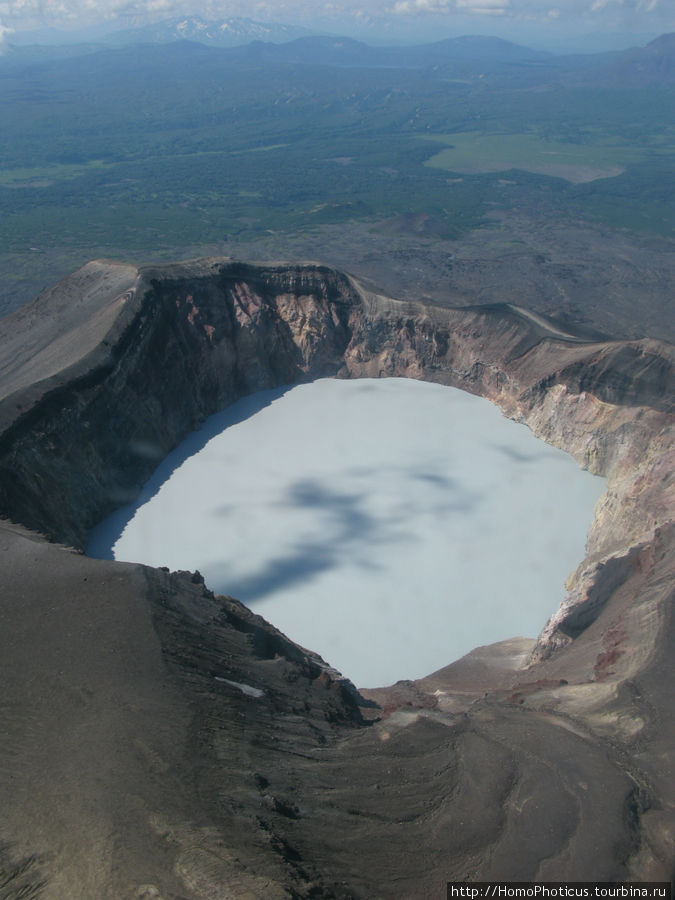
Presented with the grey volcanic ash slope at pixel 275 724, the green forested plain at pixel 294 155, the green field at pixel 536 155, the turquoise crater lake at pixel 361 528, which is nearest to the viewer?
the grey volcanic ash slope at pixel 275 724

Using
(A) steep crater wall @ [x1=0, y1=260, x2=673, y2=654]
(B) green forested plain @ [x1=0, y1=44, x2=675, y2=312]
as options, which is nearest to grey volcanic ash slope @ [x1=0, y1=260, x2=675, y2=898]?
(A) steep crater wall @ [x1=0, y1=260, x2=673, y2=654]

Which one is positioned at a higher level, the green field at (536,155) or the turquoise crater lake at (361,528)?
the green field at (536,155)

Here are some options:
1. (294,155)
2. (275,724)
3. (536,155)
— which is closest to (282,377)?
(275,724)

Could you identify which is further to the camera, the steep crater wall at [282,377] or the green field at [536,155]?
the green field at [536,155]

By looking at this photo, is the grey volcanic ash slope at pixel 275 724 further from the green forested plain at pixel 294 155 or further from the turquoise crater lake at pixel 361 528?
the green forested plain at pixel 294 155

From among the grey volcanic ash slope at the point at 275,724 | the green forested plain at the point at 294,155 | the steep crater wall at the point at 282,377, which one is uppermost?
the green forested plain at the point at 294,155

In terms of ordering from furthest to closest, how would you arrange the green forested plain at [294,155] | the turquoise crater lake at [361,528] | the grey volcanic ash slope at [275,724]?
the green forested plain at [294,155], the turquoise crater lake at [361,528], the grey volcanic ash slope at [275,724]

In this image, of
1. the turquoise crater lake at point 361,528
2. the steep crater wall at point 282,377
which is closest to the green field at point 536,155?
the steep crater wall at point 282,377

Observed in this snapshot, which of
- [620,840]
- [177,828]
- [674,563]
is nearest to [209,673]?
[177,828]

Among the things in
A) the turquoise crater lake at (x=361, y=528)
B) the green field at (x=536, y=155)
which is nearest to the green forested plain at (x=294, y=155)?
the green field at (x=536, y=155)

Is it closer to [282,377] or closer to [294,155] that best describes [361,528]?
[282,377]

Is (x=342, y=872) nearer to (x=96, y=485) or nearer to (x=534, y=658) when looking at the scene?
(x=534, y=658)
